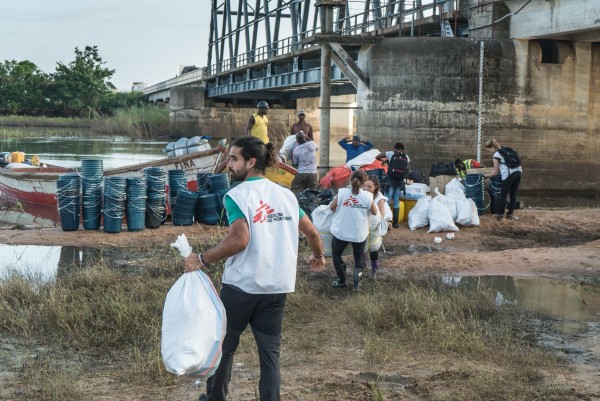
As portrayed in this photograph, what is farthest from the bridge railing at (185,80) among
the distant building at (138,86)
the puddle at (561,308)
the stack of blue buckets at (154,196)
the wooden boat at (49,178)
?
the puddle at (561,308)

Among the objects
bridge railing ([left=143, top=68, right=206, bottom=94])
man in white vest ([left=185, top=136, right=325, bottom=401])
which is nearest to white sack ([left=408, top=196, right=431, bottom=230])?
man in white vest ([left=185, top=136, right=325, bottom=401])

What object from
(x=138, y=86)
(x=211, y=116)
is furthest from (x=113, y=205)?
(x=138, y=86)

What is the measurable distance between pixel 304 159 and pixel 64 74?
78108 millimetres

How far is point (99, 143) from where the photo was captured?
5416 cm

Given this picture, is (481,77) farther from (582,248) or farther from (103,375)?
(103,375)

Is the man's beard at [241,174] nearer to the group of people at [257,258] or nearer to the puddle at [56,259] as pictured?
the group of people at [257,258]

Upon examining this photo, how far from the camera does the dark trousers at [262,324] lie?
5.28 m

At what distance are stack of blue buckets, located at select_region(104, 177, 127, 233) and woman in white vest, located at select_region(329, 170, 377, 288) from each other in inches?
203

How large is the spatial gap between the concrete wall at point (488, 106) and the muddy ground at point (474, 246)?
6652 millimetres

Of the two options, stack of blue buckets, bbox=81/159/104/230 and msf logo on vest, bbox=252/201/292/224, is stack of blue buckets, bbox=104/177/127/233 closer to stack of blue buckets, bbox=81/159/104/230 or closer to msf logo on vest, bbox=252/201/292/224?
stack of blue buckets, bbox=81/159/104/230

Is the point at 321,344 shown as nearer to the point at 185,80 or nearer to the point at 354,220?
the point at 354,220

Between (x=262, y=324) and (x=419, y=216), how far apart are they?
9.97 meters

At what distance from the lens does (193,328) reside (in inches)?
204

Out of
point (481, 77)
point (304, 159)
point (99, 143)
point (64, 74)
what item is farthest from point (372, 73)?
point (64, 74)
